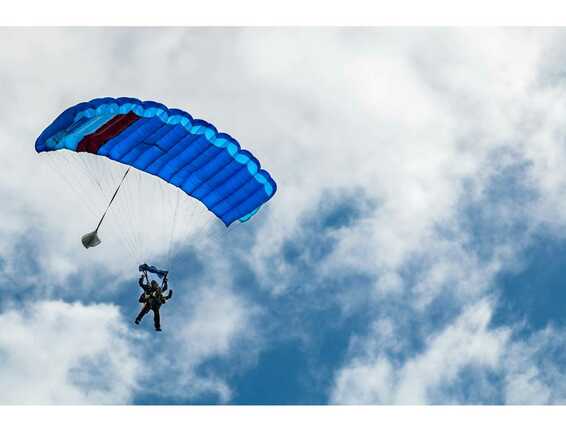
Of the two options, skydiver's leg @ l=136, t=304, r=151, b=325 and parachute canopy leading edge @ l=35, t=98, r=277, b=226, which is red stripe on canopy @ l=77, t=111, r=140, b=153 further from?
skydiver's leg @ l=136, t=304, r=151, b=325

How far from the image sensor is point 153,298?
33250mm

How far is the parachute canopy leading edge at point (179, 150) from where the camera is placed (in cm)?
3167

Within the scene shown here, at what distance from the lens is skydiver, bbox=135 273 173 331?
33.2 meters

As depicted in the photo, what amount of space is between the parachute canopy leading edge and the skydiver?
106 inches

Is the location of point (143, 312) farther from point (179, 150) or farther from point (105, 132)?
point (105, 132)

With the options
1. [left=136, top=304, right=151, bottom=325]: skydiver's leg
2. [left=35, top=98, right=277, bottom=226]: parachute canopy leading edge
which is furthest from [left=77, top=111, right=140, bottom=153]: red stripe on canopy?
[left=136, top=304, right=151, bottom=325]: skydiver's leg

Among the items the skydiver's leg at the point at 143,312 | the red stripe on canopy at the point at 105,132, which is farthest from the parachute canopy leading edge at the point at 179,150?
the skydiver's leg at the point at 143,312

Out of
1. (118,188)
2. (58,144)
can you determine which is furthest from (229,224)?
(58,144)

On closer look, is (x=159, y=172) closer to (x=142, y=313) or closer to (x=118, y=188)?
(x=118, y=188)

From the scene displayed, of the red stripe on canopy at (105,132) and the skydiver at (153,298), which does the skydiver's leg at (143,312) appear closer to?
the skydiver at (153,298)

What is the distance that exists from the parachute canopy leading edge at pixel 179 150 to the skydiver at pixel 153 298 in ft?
8.82

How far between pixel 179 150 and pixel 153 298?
14.1 feet

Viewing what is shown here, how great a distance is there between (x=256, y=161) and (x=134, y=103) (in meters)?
4.13

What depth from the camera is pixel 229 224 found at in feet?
111
